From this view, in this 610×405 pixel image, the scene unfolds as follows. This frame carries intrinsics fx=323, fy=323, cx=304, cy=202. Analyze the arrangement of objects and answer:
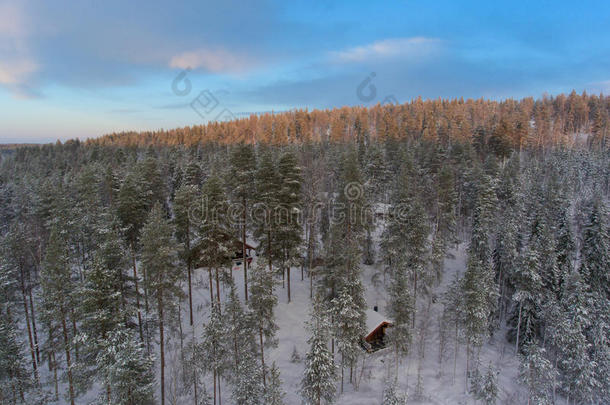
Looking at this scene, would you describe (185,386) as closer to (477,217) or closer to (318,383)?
(318,383)

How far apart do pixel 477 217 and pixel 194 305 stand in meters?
29.9

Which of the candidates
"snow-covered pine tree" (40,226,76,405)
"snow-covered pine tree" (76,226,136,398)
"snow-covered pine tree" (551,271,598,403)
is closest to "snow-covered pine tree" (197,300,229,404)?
"snow-covered pine tree" (76,226,136,398)

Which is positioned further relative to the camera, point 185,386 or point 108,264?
point 185,386

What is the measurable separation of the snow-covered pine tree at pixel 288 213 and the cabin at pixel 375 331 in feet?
25.5

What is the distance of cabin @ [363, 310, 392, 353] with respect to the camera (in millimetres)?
26200

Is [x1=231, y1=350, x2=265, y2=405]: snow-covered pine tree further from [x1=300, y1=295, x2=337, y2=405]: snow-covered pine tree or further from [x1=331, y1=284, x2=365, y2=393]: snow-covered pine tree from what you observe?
[x1=331, y1=284, x2=365, y2=393]: snow-covered pine tree

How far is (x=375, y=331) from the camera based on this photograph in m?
26.7

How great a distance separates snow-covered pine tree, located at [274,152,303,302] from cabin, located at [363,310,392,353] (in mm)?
7771

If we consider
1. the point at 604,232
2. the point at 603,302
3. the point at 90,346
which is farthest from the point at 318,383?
the point at 604,232

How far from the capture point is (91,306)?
16.5 metres

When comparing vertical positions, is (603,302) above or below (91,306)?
below

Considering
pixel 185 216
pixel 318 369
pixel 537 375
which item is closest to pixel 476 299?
pixel 537 375

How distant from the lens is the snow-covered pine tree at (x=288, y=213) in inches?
1054

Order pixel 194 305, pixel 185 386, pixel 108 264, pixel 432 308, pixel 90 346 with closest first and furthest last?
pixel 90 346 < pixel 108 264 < pixel 185 386 < pixel 194 305 < pixel 432 308
